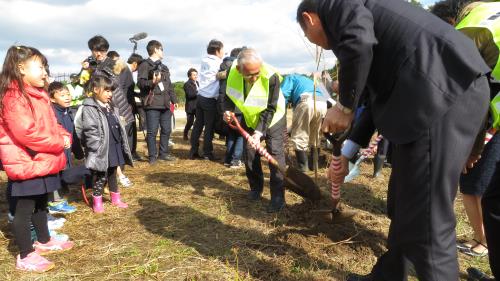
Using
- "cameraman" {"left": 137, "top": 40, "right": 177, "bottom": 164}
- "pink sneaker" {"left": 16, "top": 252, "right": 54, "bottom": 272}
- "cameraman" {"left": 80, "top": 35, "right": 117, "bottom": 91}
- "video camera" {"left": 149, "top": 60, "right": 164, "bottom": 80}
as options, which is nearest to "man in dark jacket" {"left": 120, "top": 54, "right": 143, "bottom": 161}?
"cameraman" {"left": 137, "top": 40, "right": 177, "bottom": 164}

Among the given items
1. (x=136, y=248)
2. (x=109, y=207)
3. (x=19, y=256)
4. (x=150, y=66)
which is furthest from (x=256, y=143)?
(x=150, y=66)

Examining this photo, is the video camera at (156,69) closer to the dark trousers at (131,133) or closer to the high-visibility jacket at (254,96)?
the dark trousers at (131,133)

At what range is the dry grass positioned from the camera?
9.23ft

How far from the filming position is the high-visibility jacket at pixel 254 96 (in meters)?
4.11

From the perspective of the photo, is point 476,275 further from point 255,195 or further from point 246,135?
point 255,195

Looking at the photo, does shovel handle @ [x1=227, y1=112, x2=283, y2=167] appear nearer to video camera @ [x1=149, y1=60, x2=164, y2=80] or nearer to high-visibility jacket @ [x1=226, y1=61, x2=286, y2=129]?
high-visibility jacket @ [x1=226, y1=61, x2=286, y2=129]

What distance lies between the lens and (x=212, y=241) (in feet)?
11.1

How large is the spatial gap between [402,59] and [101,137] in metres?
3.28

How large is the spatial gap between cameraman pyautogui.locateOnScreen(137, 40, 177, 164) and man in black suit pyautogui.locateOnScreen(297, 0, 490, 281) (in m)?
4.97

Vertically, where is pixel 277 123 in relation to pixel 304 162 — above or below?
above

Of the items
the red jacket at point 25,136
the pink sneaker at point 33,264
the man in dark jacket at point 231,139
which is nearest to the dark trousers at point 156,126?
the man in dark jacket at point 231,139

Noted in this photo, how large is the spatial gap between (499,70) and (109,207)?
390 cm

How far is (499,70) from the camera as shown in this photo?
2064 millimetres

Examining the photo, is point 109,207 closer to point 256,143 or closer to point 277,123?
point 256,143
